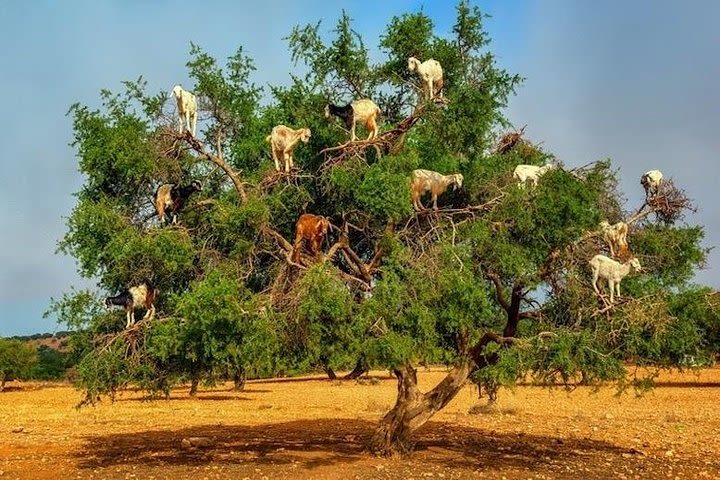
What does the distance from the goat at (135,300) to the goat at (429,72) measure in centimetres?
649

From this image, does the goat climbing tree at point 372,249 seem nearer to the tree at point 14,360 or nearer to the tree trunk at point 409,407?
the tree trunk at point 409,407

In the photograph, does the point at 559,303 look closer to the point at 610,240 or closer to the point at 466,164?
the point at 610,240

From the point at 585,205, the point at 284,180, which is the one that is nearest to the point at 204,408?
the point at 284,180

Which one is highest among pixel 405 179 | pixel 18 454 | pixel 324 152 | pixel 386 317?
pixel 324 152

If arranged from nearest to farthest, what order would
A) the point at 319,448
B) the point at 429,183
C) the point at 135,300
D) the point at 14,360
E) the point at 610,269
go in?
1. the point at 610,269
2. the point at 135,300
3. the point at 429,183
4. the point at 319,448
5. the point at 14,360

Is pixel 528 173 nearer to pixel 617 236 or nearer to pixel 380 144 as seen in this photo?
pixel 617 236

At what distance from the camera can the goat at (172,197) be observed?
14.2 m

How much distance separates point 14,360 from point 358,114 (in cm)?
6762

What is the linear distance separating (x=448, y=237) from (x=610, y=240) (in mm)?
3047

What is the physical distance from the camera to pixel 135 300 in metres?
13.9

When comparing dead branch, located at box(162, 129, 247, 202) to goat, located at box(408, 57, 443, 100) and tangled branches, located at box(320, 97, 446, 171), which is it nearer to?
tangled branches, located at box(320, 97, 446, 171)

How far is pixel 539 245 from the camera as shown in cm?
1384

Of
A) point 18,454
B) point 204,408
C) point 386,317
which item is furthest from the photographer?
point 204,408

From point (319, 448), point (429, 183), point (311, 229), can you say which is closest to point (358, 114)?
point (429, 183)
